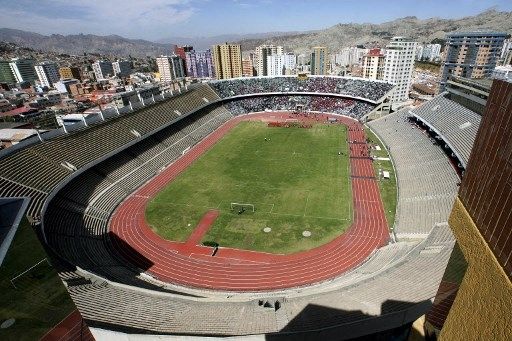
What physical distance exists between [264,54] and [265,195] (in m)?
127

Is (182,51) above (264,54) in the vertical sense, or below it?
above

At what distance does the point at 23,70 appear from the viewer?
148m

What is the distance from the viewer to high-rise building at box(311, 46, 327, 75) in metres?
134

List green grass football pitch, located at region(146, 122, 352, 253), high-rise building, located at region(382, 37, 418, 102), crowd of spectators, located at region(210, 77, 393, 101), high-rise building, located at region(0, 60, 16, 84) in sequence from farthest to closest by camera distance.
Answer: high-rise building, located at region(0, 60, 16, 84) < high-rise building, located at region(382, 37, 418, 102) < crowd of spectators, located at region(210, 77, 393, 101) < green grass football pitch, located at region(146, 122, 352, 253)

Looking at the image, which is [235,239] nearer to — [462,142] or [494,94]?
[494,94]

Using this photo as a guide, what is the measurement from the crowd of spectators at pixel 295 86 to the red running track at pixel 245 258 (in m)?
47.3

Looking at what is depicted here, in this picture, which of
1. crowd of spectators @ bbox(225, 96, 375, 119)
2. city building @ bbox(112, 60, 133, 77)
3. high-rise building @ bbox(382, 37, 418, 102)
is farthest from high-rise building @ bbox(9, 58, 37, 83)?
high-rise building @ bbox(382, 37, 418, 102)

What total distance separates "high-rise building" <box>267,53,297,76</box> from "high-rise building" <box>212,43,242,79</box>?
2043 cm

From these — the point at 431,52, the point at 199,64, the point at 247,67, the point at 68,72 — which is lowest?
the point at 247,67

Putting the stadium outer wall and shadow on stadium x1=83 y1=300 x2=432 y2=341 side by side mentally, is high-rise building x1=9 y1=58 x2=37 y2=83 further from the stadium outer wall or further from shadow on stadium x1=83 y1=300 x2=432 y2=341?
the stadium outer wall

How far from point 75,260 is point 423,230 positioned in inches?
1159

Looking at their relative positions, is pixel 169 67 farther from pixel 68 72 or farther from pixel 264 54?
pixel 264 54

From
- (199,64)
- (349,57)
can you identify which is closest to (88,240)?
(199,64)

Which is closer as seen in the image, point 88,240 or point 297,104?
point 88,240
